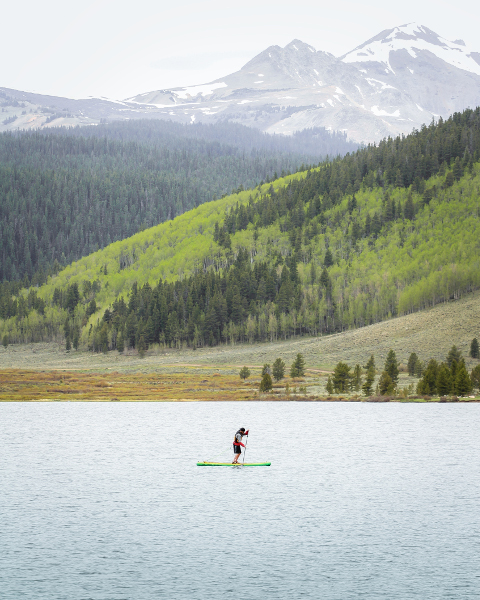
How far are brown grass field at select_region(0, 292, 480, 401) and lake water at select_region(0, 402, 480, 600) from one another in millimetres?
37835

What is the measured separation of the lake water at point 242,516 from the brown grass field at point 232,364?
37835 mm

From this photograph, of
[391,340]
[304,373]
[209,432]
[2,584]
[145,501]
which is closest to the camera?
[2,584]

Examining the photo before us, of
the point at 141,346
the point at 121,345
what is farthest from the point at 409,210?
the point at 121,345

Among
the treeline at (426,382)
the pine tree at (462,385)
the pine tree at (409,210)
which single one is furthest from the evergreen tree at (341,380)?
the pine tree at (409,210)

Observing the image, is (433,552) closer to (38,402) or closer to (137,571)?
(137,571)

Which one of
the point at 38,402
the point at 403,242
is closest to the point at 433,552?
the point at 38,402

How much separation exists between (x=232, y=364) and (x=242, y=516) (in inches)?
4340

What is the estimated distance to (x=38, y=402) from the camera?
341 ft

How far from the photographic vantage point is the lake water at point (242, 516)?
25359mm

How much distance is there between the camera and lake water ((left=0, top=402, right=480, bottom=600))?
25359mm

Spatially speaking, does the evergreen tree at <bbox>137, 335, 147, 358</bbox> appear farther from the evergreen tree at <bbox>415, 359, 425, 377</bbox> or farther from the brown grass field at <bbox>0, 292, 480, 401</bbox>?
the evergreen tree at <bbox>415, 359, 425, 377</bbox>

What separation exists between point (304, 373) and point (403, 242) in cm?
7814

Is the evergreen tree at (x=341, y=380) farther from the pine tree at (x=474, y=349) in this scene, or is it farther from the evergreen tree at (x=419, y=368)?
the pine tree at (x=474, y=349)

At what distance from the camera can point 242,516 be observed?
34938 millimetres
